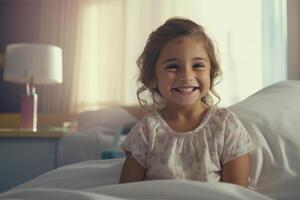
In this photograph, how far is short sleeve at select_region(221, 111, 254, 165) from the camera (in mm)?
905

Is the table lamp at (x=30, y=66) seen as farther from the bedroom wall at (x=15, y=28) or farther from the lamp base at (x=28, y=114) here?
the bedroom wall at (x=15, y=28)

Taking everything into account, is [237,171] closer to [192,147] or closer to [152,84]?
[192,147]

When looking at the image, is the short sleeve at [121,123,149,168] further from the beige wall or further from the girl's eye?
the beige wall

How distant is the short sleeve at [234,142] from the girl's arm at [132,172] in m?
0.18

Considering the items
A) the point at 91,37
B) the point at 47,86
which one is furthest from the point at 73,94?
the point at 91,37

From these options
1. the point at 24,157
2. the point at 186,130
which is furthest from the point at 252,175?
the point at 24,157

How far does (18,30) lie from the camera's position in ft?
9.40

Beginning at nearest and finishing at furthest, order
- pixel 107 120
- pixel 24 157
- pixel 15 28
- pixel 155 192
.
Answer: pixel 155 192 < pixel 24 157 < pixel 107 120 < pixel 15 28

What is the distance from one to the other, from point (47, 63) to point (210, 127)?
1353mm

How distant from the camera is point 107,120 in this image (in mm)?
2334

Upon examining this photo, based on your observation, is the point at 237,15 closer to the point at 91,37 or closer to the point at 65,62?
the point at 91,37

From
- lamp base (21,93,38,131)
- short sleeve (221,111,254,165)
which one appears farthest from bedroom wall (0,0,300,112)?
short sleeve (221,111,254,165)

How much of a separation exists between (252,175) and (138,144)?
253mm

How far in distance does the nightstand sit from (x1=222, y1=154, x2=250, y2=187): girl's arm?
3.54 ft
